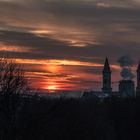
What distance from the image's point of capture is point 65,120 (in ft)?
176

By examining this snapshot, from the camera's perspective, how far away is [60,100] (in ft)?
200

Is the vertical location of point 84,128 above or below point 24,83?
below

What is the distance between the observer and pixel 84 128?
52.6 meters

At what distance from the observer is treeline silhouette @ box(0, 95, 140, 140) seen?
39116 millimetres

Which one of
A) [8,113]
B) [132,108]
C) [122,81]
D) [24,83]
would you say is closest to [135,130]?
[132,108]

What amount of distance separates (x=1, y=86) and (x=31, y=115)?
718 cm

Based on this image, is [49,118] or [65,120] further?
[65,120]

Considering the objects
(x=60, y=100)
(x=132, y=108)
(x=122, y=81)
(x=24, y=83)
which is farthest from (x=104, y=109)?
(x=122, y=81)

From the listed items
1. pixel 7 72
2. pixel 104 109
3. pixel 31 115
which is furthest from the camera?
pixel 104 109

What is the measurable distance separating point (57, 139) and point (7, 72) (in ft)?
24.7

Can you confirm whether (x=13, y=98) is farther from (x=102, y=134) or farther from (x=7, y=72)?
(x=102, y=134)

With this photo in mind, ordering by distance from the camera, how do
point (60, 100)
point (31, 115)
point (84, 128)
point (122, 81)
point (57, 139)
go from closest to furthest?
1. point (31, 115)
2. point (57, 139)
3. point (84, 128)
4. point (60, 100)
5. point (122, 81)

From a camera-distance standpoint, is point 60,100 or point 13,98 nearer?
point 13,98

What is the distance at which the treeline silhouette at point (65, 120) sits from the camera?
39116mm
